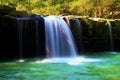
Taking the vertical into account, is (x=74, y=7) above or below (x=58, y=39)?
above

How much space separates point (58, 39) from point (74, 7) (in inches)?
478

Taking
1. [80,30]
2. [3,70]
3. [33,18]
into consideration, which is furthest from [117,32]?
[3,70]

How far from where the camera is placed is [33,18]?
1817cm

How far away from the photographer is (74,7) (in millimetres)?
29984

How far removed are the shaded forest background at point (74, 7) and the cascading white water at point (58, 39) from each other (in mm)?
8276

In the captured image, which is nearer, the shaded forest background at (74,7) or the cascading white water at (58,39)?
the cascading white water at (58,39)

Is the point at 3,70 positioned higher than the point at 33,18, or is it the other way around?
the point at 33,18

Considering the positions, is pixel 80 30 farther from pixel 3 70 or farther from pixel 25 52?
pixel 3 70

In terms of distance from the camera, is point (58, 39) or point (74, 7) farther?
point (74, 7)

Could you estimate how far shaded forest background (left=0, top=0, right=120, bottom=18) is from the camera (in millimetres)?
28581

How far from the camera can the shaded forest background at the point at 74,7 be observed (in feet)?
93.8

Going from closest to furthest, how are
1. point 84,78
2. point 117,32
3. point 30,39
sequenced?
point 84,78 → point 30,39 → point 117,32

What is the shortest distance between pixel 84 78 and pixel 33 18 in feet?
27.7

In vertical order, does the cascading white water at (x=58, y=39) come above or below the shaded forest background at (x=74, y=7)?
below
